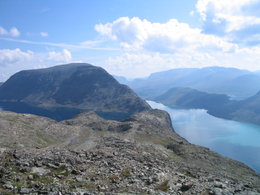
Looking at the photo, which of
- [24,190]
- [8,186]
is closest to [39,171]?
[8,186]

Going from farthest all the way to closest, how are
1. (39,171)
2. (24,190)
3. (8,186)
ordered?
(39,171) → (8,186) → (24,190)

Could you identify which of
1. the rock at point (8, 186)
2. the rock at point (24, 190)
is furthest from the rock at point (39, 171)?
the rock at point (24, 190)

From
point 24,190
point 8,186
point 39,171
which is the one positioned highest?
point 24,190

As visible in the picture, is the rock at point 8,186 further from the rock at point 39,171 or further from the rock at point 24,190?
the rock at point 39,171

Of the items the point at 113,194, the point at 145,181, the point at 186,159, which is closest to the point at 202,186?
the point at 145,181

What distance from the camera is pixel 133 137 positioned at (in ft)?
348

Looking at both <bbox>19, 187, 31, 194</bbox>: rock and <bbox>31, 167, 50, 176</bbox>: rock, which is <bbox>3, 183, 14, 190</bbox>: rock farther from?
<bbox>31, 167, 50, 176</bbox>: rock

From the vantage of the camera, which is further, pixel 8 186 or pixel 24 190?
pixel 8 186

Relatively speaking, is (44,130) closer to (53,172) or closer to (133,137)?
(133,137)

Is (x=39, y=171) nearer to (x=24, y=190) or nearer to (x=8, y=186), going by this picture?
(x=8, y=186)

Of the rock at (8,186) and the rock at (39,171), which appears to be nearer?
→ the rock at (8,186)

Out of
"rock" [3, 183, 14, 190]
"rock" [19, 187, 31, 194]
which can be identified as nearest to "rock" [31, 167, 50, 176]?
"rock" [3, 183, 14, 190]

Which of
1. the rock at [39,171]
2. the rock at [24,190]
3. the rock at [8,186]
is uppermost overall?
the rock at [24,190]

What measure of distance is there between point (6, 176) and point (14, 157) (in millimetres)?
9757
